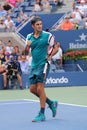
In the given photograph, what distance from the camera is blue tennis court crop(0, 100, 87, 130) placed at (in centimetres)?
860

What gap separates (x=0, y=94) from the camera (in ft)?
54.0

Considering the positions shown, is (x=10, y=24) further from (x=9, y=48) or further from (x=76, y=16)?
(x=76, y=16)

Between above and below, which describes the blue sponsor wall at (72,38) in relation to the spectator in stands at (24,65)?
above

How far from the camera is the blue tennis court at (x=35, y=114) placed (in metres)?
8.60

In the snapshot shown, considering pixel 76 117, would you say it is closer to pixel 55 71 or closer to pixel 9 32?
pixel 55 71

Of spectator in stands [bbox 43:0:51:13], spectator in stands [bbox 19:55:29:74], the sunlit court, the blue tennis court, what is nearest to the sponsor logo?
spectator in stands [bbox 19:55:29:74]

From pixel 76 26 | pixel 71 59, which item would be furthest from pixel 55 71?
pixel 76 26

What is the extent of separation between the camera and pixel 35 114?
34.3ft

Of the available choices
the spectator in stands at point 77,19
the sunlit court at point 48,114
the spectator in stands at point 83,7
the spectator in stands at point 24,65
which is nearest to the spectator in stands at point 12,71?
the spectator in stands at point 24,65

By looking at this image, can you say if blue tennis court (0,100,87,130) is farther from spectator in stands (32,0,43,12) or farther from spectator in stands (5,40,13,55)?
spectator in stands (32,0,43,12)

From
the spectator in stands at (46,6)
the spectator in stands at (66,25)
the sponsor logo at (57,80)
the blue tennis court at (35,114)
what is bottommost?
the sponsor logo at (57,80)

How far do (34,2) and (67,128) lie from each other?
16.3 meters

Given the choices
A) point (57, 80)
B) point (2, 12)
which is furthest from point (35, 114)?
point (2, 12)

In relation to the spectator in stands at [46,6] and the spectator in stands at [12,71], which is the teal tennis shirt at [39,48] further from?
the spectator in stands at [46,6]
